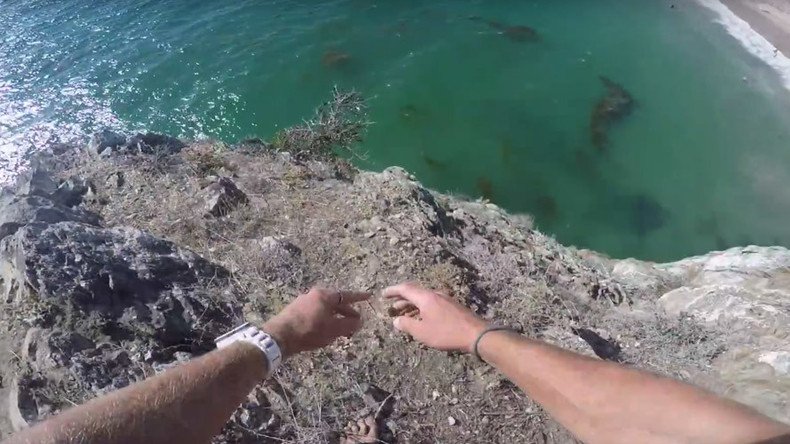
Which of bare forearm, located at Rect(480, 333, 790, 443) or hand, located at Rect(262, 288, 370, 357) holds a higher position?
bare forearm, located at Rect(480, 333, 790, 443)

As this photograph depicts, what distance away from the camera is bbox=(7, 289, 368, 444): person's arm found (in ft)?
5.31

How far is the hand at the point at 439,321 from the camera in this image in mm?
2457

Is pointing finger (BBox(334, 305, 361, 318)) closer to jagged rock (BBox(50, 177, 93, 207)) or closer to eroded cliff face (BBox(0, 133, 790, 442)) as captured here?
eroded cliff face (BBox(0, 133, 790, 442))

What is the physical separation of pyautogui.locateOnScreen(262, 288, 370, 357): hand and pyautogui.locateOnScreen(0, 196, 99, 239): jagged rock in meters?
3.51

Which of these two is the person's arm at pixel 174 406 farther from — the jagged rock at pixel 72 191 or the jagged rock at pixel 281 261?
the jagged rock at pixel 72 191

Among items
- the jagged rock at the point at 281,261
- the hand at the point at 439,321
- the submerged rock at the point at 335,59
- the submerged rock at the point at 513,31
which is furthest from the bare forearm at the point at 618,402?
the submerged rock at the point at 513,31

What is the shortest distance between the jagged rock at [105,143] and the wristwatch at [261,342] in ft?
18.3

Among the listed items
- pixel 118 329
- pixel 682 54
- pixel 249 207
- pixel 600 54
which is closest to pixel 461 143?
pixel 600 54

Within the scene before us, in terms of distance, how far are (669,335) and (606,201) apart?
29.5 feet

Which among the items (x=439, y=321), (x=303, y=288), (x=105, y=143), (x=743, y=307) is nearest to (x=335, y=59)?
(x=105, y=143)

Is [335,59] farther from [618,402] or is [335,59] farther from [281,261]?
[618,402]

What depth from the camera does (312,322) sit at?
8.18ft

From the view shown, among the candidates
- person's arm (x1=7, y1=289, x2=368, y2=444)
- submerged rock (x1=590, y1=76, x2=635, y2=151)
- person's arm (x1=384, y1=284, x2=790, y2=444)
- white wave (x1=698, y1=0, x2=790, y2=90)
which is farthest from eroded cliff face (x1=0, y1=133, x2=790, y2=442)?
white wave (x1=698, y1=0, x2=790, y2=90)

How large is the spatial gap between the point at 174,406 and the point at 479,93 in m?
15.5
